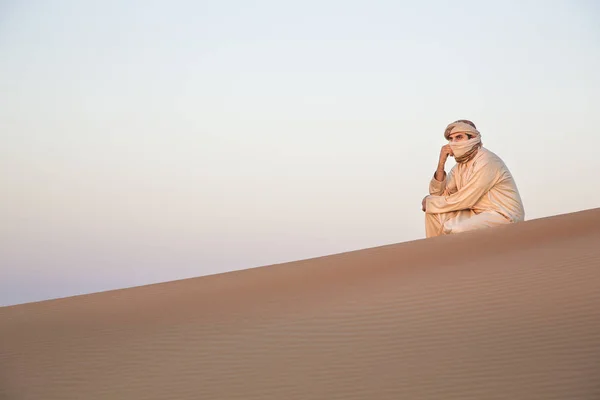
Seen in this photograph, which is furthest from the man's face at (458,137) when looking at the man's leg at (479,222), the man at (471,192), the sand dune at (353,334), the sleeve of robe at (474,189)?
the sand dune at (353,334)

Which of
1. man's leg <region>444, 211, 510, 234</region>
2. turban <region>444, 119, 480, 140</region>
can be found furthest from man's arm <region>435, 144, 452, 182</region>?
man's leg <region>444, 211, 510, 234</region>

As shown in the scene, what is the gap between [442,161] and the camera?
10.9 m

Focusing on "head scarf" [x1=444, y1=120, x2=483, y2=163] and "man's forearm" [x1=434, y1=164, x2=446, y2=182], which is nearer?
"head scarf" [x1=444, y1=120, x2=483, y2=163]

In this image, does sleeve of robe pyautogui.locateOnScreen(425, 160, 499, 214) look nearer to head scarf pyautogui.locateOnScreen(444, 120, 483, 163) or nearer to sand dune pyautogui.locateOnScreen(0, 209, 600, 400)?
head scarf pyautogui.locateOnScreen(444, 120, 483, 163)

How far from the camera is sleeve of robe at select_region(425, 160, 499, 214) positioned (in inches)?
405

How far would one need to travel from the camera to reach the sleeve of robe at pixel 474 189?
10.3 m

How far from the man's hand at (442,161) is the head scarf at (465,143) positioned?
0.35 feet

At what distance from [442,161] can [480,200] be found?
78 cm

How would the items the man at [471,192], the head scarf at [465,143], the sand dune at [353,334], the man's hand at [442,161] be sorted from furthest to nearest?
the man's hand at [442,161] < the head scarf at [465,143] < the man at [471,192] < the sand dune at [353,334]

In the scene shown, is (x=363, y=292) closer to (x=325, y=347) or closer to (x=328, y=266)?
(x=325, y=347)

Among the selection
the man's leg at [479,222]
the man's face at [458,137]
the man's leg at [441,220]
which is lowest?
the man's leg at [479,222]

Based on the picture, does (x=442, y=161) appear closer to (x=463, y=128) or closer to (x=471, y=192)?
(x=463, y=128)

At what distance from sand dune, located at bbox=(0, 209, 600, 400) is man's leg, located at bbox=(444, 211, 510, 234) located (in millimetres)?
1814

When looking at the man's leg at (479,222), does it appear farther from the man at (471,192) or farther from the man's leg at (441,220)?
the man's leg at (441,220)
